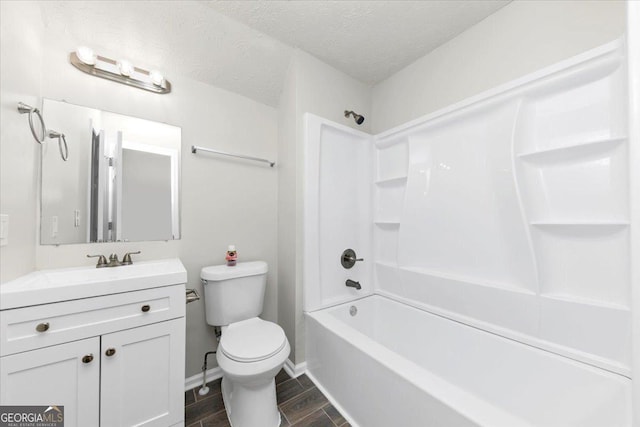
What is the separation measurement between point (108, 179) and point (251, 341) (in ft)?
4.18

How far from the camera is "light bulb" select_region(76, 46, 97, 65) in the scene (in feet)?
4.25

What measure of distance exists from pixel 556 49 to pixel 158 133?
2306 mm

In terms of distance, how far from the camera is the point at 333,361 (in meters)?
1.49

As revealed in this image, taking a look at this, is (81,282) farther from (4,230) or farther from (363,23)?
(363,23)

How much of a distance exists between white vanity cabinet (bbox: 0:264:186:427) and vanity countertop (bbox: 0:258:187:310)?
0.01m

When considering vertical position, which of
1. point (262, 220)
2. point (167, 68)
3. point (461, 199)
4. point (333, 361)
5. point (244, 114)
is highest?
point (167, 68)

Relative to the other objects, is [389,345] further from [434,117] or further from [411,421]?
[434,117]

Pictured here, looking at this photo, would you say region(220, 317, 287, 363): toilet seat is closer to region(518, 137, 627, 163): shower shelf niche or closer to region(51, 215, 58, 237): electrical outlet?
region(51, 215, 58, 237): electrical outlet

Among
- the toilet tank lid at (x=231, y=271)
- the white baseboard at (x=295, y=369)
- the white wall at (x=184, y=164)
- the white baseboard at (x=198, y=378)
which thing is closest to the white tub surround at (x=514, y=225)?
the white baseboard at (x=295, y=369)

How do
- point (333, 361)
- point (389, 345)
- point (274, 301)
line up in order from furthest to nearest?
1. point (274, 301)
2. point (389, 345)
3. point (333, 361)

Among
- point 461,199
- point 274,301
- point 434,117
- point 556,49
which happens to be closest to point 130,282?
point 274,301

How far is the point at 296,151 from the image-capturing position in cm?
179

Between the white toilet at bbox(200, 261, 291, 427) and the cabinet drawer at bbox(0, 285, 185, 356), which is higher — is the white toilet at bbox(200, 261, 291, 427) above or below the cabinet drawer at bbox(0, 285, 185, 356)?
below

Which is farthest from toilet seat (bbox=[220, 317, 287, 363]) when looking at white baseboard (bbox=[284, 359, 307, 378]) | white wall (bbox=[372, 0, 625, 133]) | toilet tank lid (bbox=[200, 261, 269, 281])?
white wall (bbox=[372, 0, 625, 133])
